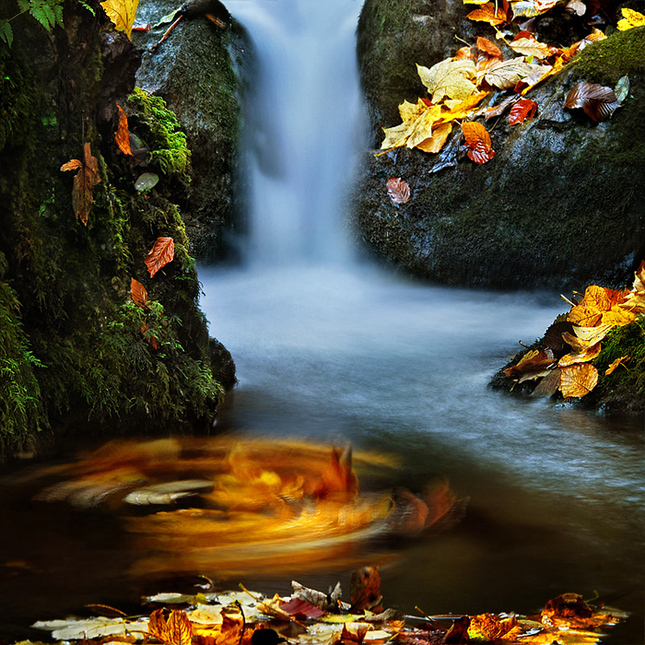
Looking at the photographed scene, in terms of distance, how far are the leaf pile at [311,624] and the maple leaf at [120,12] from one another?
2.19 meters

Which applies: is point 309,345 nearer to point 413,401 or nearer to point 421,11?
point 413,401

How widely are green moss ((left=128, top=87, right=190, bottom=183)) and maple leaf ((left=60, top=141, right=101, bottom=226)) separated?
35cm

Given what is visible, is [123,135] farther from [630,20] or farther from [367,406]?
[630,20]

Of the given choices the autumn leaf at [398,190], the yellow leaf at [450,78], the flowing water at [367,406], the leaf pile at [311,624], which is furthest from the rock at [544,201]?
the leaf pile at [311,624]

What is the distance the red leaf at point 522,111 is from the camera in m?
5.31

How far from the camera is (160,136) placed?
9.44 feet

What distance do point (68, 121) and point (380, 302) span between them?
10.8 feet

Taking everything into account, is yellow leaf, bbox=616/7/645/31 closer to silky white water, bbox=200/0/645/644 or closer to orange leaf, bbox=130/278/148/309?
silky white water, bbox=200/0/645/644

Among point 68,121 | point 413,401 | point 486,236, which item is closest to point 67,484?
point 68,121

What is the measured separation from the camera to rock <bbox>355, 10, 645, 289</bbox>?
4.96 meters

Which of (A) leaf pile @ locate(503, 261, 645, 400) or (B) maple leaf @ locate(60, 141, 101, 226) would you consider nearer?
(B) maple leaf @ locate(60, 141, 101, 226)

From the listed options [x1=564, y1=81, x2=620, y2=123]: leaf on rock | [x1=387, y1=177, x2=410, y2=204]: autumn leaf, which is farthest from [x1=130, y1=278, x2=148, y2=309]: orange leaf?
[x1=564, y1=81, x2=620, y2=123]: leaf on rock

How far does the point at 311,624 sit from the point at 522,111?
4.79 metres

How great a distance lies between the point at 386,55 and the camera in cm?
666
